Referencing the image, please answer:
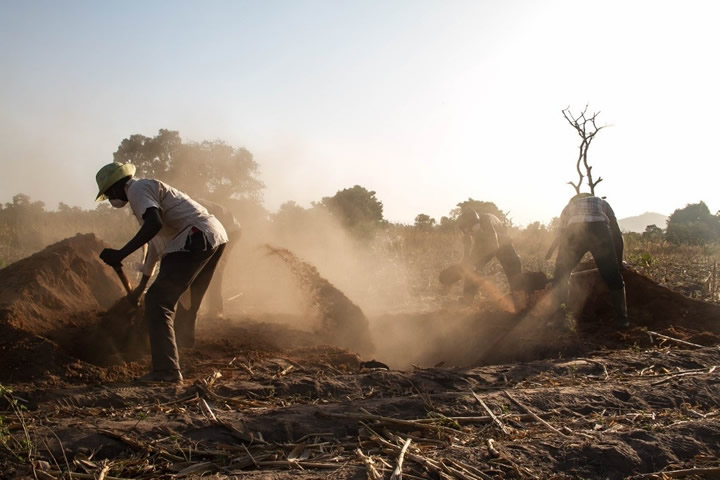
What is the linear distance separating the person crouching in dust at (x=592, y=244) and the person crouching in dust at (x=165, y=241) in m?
3.95

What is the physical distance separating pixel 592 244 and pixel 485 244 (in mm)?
2462

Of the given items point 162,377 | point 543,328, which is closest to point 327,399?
point 162,377

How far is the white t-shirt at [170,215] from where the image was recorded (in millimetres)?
4102

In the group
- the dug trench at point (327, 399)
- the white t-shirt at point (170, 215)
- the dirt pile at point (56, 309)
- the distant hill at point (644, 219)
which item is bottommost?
the dug trench at point (327, 399)

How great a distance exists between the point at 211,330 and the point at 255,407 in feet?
9.23

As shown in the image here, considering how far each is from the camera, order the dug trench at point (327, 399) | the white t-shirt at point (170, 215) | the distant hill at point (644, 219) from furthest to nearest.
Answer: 1. the distant hill at point (644, 219)
2. the white t-shirt at point (170, 215)
3. the dug trench at point (327, 399)

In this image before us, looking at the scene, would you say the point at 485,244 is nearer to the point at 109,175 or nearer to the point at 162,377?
the point at 162,377

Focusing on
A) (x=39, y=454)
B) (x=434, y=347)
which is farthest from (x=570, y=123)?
(x=39, y=454)

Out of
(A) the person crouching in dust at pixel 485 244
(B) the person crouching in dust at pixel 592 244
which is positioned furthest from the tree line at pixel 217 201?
(B) the person crouching in dust at pixel 592 244

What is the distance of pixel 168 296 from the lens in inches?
161

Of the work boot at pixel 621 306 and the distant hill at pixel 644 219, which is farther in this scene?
the distant hill at pixel 644 219

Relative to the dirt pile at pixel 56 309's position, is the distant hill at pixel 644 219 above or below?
above

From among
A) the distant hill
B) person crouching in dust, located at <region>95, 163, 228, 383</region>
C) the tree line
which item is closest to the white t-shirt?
person crouching in dust, located at <region>95, 163, 228, 383</region>

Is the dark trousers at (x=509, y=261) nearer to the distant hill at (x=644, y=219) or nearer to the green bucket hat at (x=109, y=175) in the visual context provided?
the green bucket hat at (x=109, y=175)
